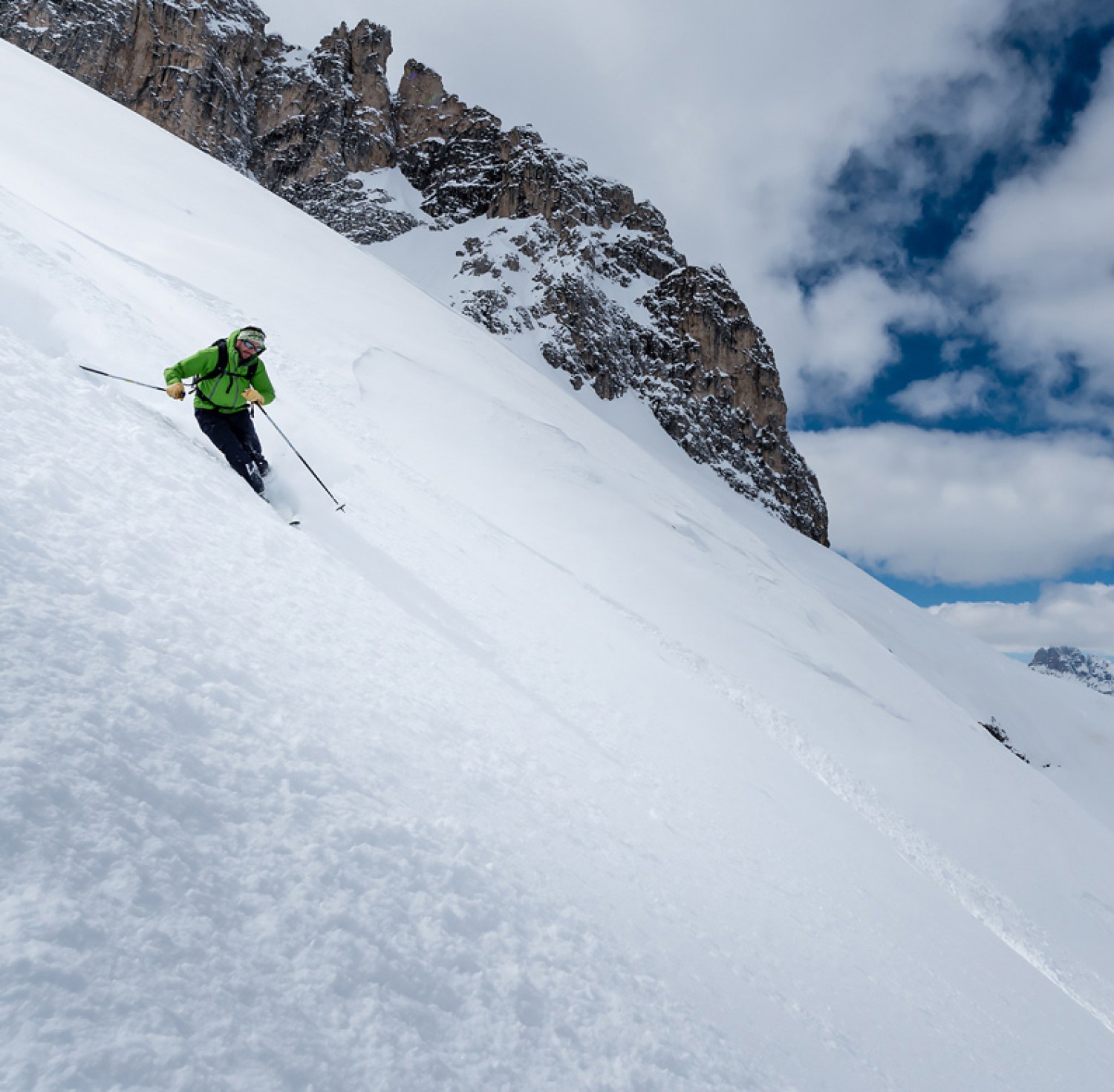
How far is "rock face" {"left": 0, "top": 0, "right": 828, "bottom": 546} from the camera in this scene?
277ft

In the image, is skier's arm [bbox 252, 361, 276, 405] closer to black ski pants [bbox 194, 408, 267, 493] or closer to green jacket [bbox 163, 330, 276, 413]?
green jacket [bbox 163, 330, 276, 413]

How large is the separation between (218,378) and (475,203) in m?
113

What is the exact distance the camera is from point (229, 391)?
630cm

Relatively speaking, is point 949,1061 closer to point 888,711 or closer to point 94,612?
point 94,612

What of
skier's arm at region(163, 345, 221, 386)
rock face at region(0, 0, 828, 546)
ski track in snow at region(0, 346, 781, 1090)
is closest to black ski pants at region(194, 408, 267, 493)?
skier's arm at region(163, 345, 221, 386)

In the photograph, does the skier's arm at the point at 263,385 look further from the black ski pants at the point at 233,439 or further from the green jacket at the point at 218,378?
the black ski pants at the point at 233,439

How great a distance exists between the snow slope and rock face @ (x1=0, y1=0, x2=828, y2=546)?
73.8 metres

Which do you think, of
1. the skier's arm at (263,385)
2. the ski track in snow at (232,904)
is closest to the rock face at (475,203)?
the skier's arm at (263,385)

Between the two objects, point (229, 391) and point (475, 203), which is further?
point (475, 203)

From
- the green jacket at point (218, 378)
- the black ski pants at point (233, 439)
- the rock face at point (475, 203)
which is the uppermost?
the rock face at point (475, 203)

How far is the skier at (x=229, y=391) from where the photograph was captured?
6.14 meters

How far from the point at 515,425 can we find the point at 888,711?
8956mm

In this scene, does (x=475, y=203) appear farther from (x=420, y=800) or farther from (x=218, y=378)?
(x=420, y=800)

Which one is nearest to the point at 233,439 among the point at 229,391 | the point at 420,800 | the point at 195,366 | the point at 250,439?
the point at 250,439
